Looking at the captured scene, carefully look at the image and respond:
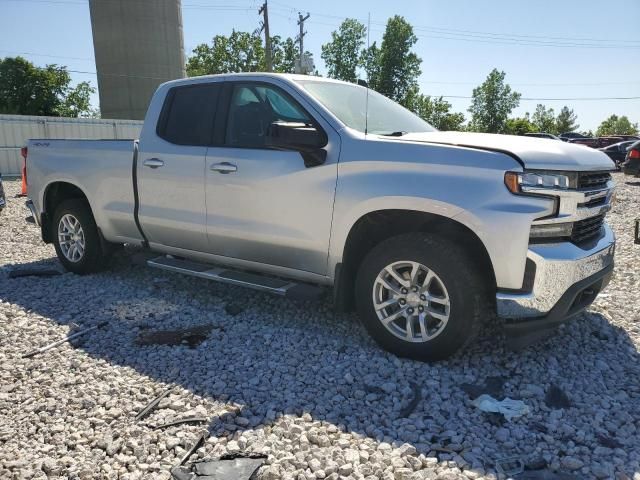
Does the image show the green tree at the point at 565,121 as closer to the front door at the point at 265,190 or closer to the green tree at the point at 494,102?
the green tree at the point at 494,102

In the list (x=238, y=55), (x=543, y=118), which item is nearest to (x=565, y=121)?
(x=543, y=118)

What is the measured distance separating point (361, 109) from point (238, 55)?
182ft

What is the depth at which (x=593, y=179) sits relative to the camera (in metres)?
3.39

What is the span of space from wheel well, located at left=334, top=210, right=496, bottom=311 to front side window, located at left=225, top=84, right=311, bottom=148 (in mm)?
989

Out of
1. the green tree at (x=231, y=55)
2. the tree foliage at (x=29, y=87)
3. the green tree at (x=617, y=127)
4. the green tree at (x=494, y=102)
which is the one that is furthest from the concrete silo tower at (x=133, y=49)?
the green tree at (x=617, y=127)

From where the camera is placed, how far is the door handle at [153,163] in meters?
4.66

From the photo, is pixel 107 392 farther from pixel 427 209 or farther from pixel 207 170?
pixel 427 209

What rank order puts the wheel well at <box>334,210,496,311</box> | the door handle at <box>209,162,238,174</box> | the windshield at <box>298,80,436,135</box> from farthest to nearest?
the door handle at <box>209,162,238,174</box>
the windshield at <box>298,80,436,135</box>
the wheel well at <box>334,210,496,311</box>

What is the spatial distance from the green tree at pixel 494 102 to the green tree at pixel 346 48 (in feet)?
60.7

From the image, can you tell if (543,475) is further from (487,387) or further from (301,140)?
(301,140)

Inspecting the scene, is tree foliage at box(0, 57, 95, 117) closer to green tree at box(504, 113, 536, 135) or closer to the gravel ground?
the gravel ground

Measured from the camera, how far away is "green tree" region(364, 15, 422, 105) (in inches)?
2109

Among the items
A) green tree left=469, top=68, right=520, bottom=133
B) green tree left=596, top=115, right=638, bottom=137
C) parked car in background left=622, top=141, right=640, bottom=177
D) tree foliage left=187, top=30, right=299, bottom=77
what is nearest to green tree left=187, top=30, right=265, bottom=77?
tree foliage left=187, top=30, right=299, bottom=77

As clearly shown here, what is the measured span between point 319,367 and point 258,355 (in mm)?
476
